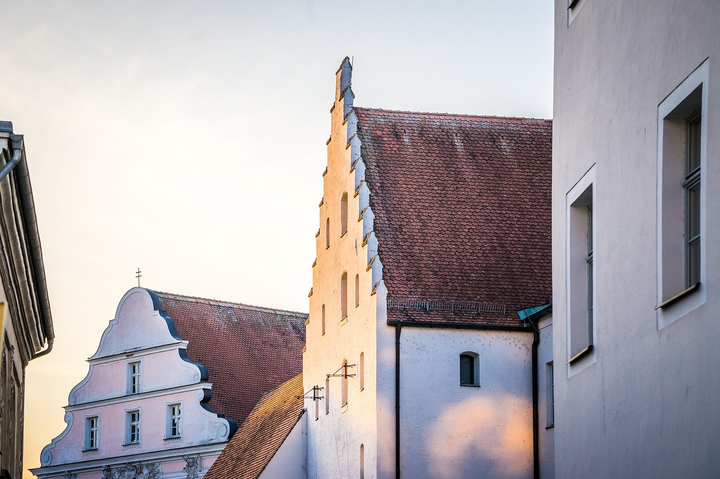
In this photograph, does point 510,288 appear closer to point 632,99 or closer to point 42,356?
point 42,356

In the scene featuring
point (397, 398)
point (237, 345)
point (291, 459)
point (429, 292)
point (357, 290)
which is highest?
point (357, 290)

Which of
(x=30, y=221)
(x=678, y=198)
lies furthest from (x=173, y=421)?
(x=678, y=198)

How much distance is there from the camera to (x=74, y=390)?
50.3 metres

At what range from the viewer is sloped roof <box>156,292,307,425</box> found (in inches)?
1863

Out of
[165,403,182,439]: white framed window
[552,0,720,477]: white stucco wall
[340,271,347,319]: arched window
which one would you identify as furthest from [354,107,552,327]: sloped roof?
[165,403,182,439]: white framed window

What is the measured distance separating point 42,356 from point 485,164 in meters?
12.9

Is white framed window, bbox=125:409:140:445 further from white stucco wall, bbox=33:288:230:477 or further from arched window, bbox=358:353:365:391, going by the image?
arched window, bbox=358:353:365:391

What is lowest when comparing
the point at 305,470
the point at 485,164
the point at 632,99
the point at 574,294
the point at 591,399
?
the point at 305,470

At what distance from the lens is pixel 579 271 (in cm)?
1509

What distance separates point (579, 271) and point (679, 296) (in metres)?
3.77

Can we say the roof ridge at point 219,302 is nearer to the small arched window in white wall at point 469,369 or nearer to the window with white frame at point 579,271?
the small arched window in white wall at point 469,369

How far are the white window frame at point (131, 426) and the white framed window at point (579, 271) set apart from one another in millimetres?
34599

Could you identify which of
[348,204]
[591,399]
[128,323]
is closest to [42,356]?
[348,204]

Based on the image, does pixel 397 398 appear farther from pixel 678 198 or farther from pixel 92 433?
pixel 92 433
